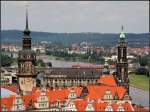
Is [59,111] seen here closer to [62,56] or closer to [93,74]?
[93,74]

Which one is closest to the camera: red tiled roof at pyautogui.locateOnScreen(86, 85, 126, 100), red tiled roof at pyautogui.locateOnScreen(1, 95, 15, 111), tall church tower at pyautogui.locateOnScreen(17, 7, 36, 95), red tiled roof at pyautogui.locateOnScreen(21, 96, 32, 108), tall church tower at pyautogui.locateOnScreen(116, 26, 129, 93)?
red tiled roof at pyautogui.locateOnScreen(1, 95, 15, 111)

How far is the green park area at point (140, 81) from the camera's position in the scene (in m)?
64.1

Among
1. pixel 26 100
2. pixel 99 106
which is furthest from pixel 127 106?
pixel 26 100

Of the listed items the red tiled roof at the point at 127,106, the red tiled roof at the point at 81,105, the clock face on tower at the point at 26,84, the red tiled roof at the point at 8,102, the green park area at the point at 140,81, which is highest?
the clock face on tower at the point at 26,84

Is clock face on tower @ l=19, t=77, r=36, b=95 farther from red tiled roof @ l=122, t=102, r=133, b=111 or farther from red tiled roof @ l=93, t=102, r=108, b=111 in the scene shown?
red tiled roof @ l=122, t=102, r=133, b=111

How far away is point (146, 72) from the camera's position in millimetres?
77812

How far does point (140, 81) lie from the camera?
71125 mm

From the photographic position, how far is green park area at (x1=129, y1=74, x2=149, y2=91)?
64075mm

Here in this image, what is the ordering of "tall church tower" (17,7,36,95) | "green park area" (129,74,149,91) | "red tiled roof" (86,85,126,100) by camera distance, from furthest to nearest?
"green park area" (129,74,149,91)
"tall church tower" (17,7,36,95)
"red tiled roof" (86,85,126,100)

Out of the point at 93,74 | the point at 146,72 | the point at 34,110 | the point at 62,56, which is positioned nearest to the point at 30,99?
the point at 34,110

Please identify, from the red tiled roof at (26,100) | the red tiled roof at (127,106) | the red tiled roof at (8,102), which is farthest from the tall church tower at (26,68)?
the red tiled roof at (127,106)

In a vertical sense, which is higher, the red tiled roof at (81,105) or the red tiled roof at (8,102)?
the red tiled roof at (8,102)

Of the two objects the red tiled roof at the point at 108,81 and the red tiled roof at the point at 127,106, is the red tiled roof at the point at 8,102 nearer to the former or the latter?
the red tiled roof at the point at 127,106

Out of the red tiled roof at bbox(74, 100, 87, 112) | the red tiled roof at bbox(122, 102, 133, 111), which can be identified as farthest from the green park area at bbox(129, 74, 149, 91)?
the red tiled roof at bbox(74, 100, 87, 112)
